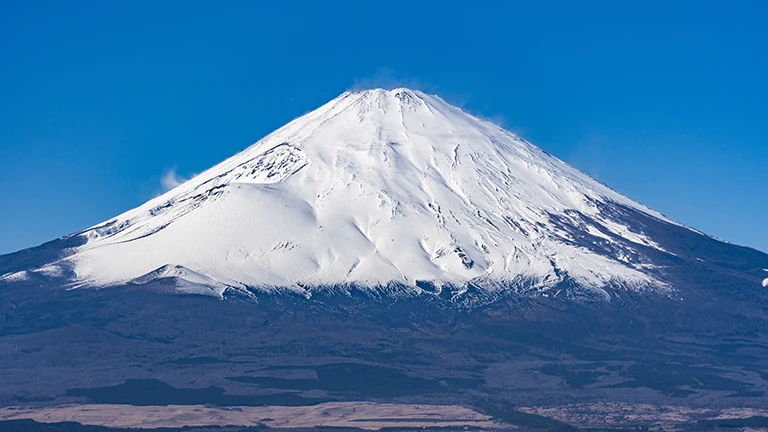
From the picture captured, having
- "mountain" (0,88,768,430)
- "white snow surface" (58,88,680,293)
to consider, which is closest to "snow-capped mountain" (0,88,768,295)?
"white snow surface" (58,88,680,293)

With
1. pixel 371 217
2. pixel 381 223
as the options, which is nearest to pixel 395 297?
pixel 381 223

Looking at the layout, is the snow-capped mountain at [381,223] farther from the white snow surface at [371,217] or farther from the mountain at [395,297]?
the mountain at [395,297]

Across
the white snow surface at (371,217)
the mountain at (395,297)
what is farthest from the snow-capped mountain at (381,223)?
the mountain at (395,297)

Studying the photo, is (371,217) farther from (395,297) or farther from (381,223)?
(395,297)

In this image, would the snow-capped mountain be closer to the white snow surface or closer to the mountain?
the white snow surface

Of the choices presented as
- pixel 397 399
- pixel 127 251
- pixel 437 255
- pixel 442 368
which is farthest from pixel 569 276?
pixel 127 251

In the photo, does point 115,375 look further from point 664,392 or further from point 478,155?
point 478,155
